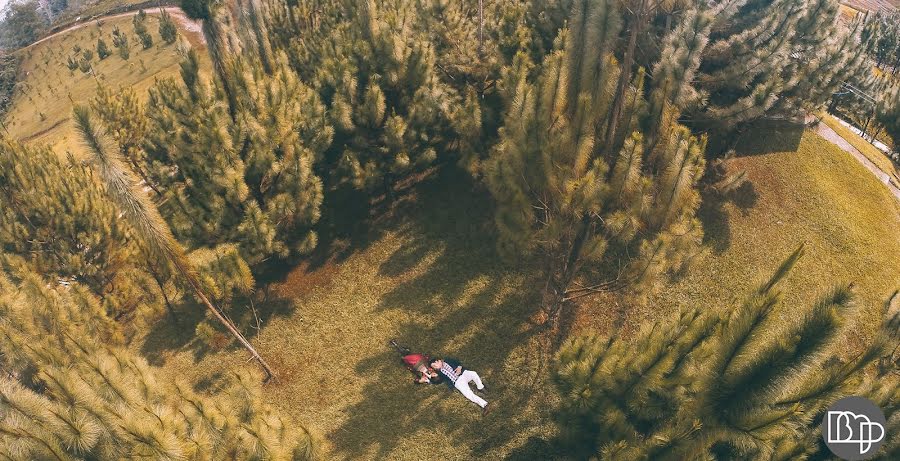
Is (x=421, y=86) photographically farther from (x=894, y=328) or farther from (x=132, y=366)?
(x=894, y=328)

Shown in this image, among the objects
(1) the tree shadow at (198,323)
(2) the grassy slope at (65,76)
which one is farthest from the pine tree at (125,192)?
(2) the grassy slope at (65,76)

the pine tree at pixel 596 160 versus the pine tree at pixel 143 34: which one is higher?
the pine tree at pixel 596 160

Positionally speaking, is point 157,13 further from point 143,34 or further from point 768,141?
point 768,141

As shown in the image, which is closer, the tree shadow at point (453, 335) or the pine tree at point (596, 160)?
the pine tree at point (596, 160)

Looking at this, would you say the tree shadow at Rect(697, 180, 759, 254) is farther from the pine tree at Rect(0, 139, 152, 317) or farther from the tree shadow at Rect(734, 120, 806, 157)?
the pine tree at Rect(0, 139, 152, 317)

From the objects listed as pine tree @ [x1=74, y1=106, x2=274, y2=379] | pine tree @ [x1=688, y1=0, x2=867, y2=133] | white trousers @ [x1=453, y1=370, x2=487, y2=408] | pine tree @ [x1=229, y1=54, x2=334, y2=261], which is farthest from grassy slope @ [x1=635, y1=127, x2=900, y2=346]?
pine tree @ [x1=74, y1=106, x2=274, y2=379]

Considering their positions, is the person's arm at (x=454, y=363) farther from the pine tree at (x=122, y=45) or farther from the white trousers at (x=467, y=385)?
the pine tree at (x=122, y=45)
